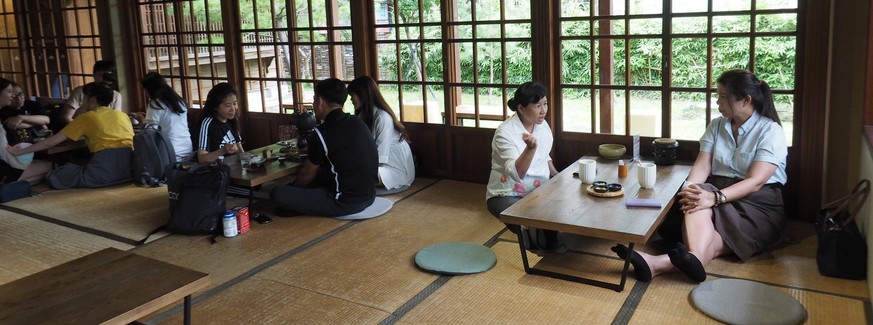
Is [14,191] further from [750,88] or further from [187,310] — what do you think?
[750,88]

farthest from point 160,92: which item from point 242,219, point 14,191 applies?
point 242,219

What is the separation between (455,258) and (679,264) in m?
1.12

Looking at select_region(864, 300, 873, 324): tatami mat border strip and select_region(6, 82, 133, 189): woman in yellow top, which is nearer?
select_region(864, 300, 873, 324): tatami mat border strip

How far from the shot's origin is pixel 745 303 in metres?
2.97

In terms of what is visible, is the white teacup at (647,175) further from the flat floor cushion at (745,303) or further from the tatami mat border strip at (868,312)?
the tatami mat border strip at (868,312)

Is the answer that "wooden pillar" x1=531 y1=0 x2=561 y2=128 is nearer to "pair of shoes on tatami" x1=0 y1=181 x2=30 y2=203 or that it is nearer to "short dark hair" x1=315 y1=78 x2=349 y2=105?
"short dark hair" x1=315 y1=78 x2=349 y2=105

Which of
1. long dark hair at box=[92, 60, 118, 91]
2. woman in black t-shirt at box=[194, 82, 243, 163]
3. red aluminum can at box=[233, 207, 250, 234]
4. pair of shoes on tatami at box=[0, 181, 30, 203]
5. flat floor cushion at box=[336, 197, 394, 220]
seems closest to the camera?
red aluminum can at box=[233, 207, 250, 234]

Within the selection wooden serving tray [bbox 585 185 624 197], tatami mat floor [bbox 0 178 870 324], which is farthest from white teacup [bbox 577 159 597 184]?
tatami mat floor [bbox 0 178 870 324]

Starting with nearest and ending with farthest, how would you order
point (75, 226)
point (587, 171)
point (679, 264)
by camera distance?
point (679, 264)
point (587, 171)
point (75, 226)

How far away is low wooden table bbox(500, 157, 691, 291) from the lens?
2.99 metres

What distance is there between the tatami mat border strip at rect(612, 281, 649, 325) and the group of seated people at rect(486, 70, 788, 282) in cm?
5

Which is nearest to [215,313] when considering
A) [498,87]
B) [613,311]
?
[613,311]

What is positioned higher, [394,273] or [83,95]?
[83,95]

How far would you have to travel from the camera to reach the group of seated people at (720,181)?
11.3 ft
